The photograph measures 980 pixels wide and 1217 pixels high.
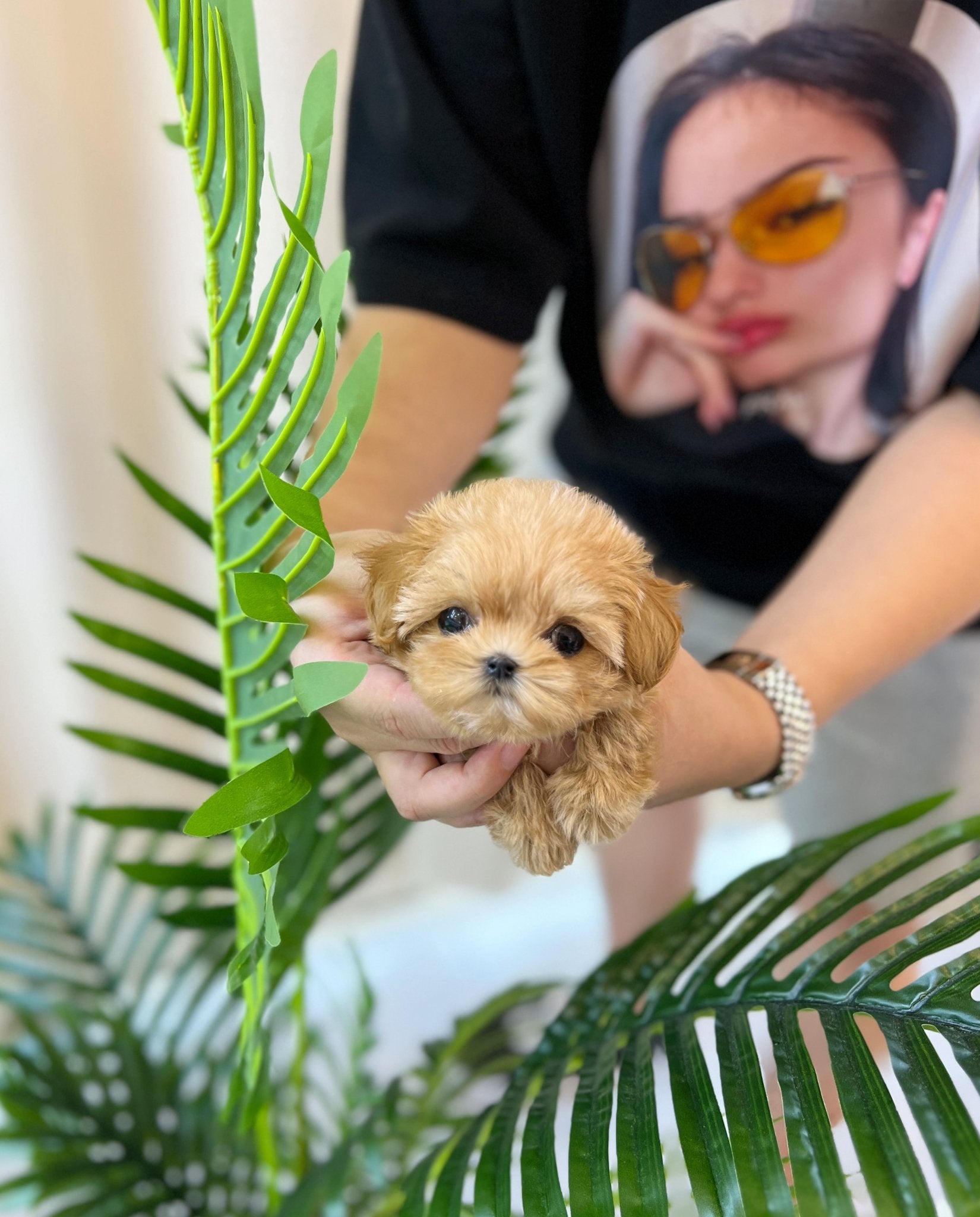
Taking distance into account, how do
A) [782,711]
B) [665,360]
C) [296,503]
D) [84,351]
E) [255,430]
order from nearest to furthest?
[296,503]
[255,430]
[782,711]
[665,360]
[84,351]

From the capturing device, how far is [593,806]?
450mm

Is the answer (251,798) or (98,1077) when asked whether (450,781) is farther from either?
(98,1077)

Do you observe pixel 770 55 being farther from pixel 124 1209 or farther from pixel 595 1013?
pixel 124 1209

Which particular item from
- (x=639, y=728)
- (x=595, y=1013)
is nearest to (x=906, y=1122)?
(x=595, y=1013)

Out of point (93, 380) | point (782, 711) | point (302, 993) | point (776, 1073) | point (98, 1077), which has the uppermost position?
point (93, 380)

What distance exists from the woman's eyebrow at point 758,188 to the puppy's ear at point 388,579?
1.66ft

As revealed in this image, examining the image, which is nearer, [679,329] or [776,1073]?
[776,1073]

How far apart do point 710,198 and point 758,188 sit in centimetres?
4

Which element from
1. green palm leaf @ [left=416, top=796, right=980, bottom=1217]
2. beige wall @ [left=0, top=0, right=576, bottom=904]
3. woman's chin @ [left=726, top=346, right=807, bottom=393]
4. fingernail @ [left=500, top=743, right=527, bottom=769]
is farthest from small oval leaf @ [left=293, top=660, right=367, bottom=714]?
woman's chin @ [left=726, top=346, right=807, bottom=393]

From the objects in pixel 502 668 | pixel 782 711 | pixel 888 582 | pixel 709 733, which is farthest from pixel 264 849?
pixel 888 582

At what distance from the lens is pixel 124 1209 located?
2.58 feet

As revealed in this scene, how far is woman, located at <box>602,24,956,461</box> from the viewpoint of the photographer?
742 mm

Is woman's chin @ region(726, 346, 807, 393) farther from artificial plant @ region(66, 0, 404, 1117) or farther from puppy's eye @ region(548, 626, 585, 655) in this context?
puppy's eye @ region(548, 626, 585, 655)

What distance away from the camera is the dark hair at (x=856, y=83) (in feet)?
2.37
